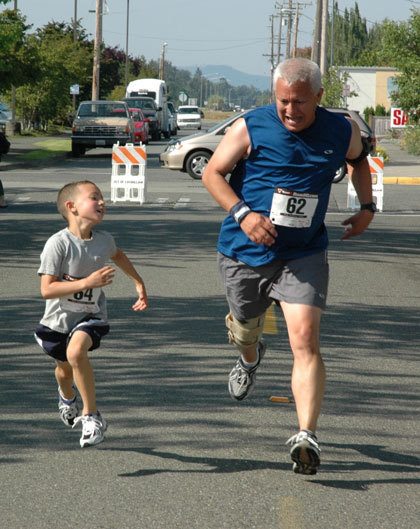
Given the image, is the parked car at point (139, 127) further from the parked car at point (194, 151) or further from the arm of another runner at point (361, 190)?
the arm of another runner at point (361, 190)

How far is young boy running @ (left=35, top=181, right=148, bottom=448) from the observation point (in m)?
6.45

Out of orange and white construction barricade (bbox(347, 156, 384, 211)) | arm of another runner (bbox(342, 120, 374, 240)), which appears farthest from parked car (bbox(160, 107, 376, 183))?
arm of another runner (bbox(342, 120, 374, 240))

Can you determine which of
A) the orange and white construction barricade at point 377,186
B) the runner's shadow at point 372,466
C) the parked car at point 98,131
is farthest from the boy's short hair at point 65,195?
the parked car at point 98,131

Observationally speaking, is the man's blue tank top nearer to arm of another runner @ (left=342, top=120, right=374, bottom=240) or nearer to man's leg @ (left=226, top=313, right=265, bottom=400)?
arm of another runner @ (left=342, top=120, right=374, bottom=240)

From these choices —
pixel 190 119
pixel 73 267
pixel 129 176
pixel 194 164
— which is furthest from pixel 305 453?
pixel 190 119

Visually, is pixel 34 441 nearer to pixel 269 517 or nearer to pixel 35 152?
pixel 269 517

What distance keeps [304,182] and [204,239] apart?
40.4 ft

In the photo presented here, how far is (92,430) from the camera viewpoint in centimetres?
646

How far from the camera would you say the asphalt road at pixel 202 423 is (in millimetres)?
5695

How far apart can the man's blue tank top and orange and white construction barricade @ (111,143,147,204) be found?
Result: 1960 centimetres

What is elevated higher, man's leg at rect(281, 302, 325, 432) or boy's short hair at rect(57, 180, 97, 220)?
boy's short hair at rect(57, 180, 97, 220)

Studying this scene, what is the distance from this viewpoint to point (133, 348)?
9828 millimetres

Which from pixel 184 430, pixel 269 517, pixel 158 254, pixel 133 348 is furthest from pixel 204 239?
pixel 269 517

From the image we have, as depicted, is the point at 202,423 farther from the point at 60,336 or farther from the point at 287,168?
the point at 287,168
